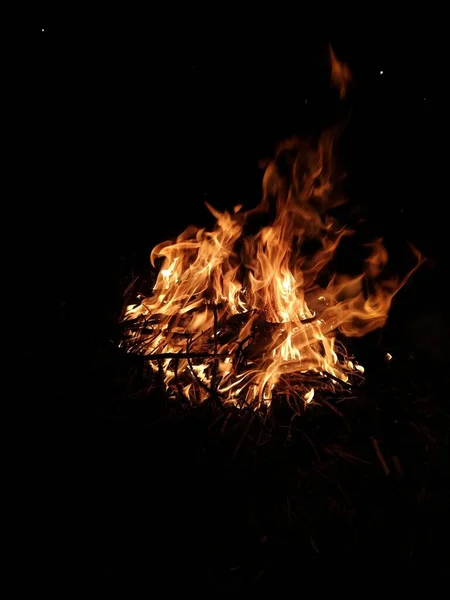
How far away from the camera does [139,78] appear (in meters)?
3.15

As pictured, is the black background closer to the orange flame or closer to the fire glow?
the orange flame

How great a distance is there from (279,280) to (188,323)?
483 mm

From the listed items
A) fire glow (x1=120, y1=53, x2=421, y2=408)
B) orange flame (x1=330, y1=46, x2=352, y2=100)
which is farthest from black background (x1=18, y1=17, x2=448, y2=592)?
fire glow (x1=120, y1=53, x2=421, y2=408)

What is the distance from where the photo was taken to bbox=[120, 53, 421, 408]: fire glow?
2066 mm

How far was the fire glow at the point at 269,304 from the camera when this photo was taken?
2066 millimetres

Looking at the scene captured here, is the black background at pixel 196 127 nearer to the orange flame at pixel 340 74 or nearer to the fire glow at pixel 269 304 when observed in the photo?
the orange flame at pixel 340 74

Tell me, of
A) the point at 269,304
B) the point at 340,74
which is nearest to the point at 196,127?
the point at 340,74

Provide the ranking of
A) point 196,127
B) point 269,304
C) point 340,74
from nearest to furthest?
point 269,304, point 340,74, point 196,127

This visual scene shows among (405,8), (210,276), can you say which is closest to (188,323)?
(210,276)

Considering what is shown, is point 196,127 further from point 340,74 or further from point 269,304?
point 269,304

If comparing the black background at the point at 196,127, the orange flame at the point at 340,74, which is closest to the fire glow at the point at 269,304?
the orange flame at the point at 340,74

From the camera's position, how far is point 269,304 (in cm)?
239

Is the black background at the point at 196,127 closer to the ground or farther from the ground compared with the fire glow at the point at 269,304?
farther from the ground

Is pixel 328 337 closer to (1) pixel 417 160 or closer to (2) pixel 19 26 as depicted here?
(1) pixel 417 160
